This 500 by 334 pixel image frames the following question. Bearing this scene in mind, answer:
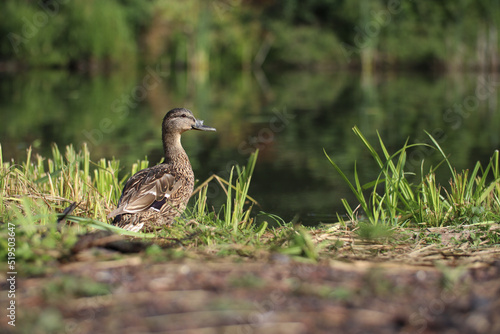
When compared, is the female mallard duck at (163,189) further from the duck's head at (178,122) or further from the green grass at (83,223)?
the green grass at (83,223)

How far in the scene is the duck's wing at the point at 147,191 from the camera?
4508mm

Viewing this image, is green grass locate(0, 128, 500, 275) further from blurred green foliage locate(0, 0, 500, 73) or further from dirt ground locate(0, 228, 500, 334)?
blurred green foliage locate(0, 0, 500, 73)

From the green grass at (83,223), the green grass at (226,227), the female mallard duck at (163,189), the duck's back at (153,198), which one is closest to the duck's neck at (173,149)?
the female mallard duck at (163,189)

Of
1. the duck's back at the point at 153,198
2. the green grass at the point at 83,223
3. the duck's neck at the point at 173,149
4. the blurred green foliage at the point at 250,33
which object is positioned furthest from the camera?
the blurred green foliage at the point at 250,33

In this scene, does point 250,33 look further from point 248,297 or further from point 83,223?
point 248,297

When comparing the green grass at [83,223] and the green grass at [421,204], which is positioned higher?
the green grass at [83,223]

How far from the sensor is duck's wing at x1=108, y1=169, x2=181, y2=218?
4.51m

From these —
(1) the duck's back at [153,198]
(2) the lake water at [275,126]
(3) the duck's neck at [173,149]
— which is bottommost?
(2) the lake water at [275,126]

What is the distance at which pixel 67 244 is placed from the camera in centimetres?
292

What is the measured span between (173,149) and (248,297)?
3207 mm

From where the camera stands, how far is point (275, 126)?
539 inches

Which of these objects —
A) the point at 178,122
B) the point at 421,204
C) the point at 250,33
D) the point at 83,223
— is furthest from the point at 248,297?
the point at 250,33

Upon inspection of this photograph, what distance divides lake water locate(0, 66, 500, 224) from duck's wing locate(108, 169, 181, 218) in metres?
1.71

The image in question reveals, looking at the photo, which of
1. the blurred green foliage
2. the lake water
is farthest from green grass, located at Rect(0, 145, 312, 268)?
the blurred green foliage
